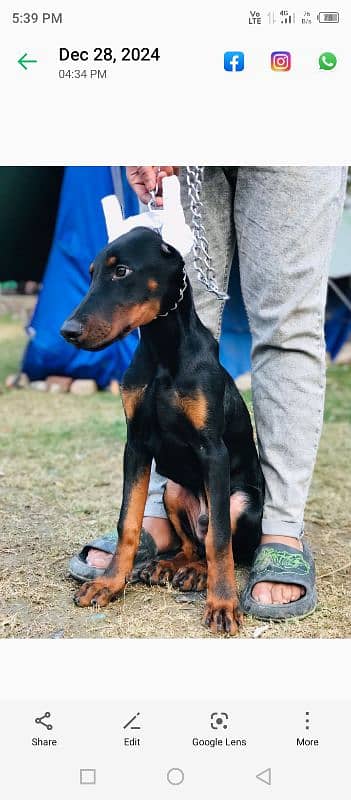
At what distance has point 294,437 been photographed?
2404 millimetres

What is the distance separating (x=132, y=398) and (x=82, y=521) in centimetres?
97

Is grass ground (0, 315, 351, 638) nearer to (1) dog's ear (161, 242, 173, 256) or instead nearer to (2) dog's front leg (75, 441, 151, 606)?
(2) dog's front leg (75, 441, 151, 606)

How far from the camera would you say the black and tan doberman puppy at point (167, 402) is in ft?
6.41

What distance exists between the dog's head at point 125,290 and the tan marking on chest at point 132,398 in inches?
7.9

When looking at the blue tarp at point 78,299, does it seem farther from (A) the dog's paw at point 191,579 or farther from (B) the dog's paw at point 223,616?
(B) the dog's paw at point 223,616

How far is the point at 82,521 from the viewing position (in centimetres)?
299

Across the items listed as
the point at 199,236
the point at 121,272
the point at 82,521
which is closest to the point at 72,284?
the point at 82,521
